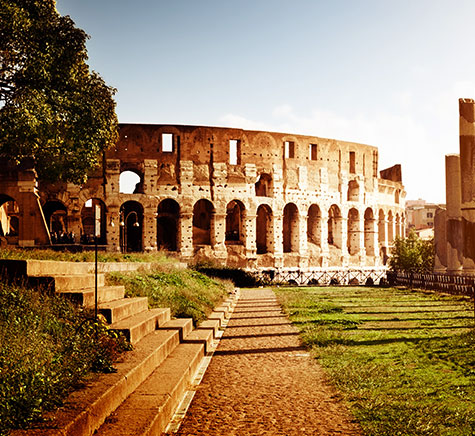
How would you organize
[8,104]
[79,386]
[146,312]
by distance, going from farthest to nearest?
[8,104] < [146,312] < [79,386]

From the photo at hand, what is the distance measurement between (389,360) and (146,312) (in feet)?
10.1

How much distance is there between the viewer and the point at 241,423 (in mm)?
3877

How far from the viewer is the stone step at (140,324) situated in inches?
203

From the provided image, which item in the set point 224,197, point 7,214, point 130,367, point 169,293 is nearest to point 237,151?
point 224,197

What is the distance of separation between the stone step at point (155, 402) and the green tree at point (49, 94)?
385 inches

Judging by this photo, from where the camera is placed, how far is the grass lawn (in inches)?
148

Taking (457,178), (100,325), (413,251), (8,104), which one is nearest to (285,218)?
(413,251)

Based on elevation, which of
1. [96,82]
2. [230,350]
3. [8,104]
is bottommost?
[230,350]

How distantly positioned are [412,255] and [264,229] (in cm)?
1030

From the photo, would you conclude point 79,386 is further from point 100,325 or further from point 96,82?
point 96,82

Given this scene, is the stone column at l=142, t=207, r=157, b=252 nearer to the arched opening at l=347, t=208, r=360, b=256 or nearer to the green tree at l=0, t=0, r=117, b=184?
the green tree at l=0, t=0, r=117, b=184

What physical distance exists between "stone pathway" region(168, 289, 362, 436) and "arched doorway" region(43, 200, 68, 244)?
20.2 m

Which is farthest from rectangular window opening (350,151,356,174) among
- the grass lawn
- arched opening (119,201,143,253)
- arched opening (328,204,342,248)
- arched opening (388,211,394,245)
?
the grass lawn

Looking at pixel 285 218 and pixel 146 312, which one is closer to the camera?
pixel 146 312
